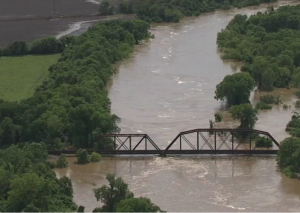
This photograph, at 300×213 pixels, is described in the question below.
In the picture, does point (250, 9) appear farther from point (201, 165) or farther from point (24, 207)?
point (24, 207)

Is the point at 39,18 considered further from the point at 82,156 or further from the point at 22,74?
the point at 82,156

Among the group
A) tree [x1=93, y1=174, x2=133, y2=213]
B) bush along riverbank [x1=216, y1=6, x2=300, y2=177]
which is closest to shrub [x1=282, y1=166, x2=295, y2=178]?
bush along riverbank [x1=216, y1=6, x2=300, y2=177]

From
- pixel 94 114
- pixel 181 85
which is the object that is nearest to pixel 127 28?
pixel 181 85

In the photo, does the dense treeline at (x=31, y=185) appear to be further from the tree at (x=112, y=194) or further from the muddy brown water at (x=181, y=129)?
the tree at (x=112, y=194)

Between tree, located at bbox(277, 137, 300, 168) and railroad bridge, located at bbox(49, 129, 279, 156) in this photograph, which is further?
railroad bridge, located at bbox(49, 129, 279, 156)

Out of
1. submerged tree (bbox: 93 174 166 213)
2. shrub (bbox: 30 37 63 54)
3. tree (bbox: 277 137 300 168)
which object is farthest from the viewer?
shrub (bbox: 30 37 63 54)

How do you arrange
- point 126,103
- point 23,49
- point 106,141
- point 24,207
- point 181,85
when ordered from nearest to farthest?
point 24,207
point 106,141
point 126,103
point 181,85
point 23,49

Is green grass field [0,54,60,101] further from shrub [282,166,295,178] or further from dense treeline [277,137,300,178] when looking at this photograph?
shrub [282,166,295,178]
